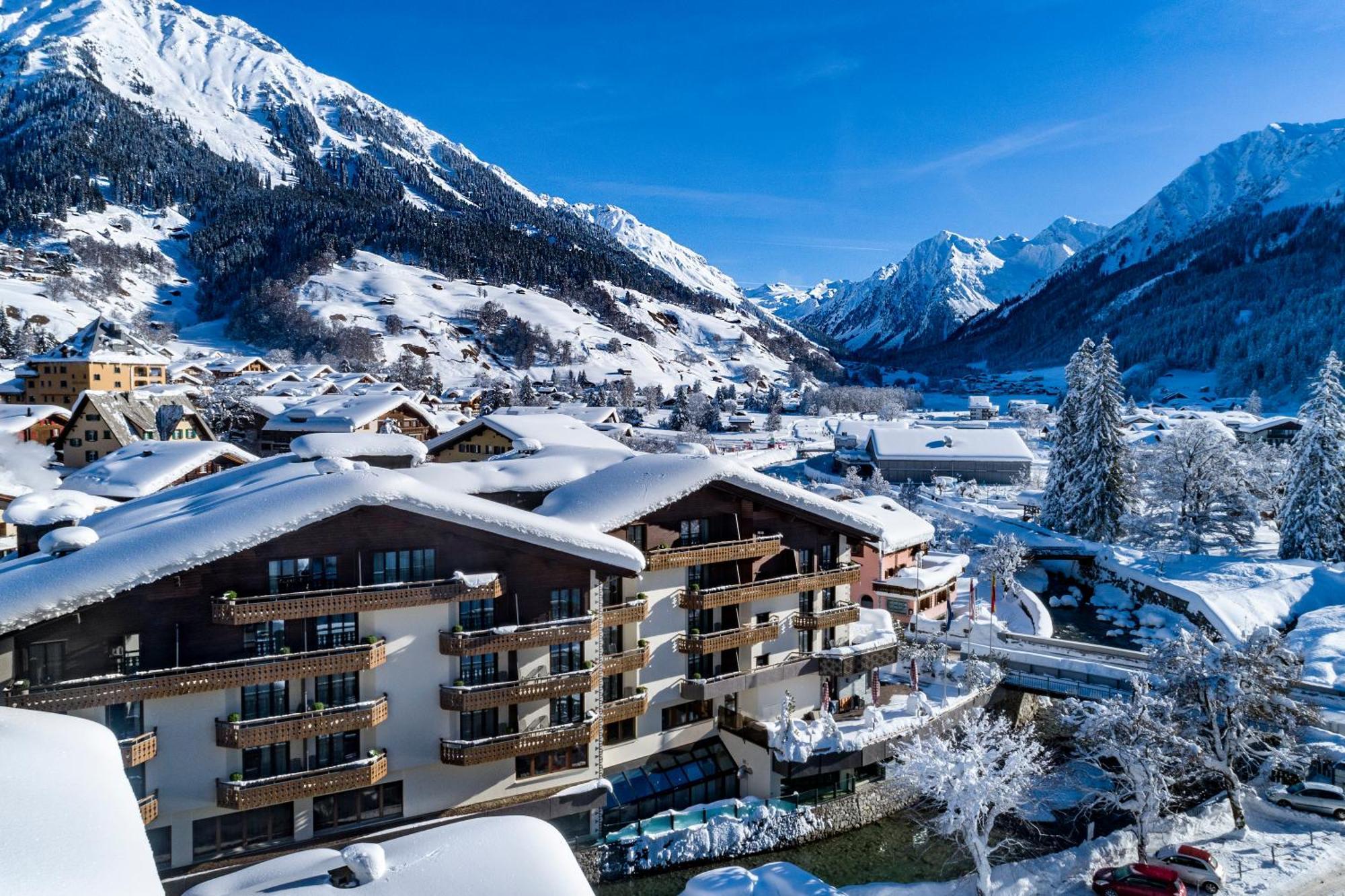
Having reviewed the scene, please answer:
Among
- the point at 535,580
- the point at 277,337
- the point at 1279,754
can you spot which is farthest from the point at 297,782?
the point at 277,337

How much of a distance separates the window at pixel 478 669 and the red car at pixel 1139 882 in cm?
1990

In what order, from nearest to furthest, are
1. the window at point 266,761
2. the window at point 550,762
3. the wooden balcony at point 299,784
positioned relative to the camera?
the wooden balcony at point 299,784
the window at point 266,761
the window at point 550,762

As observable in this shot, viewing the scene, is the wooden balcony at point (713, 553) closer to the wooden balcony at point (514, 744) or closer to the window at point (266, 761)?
the wooden balcony at point (514, 744)

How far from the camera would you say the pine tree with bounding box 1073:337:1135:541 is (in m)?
66.0

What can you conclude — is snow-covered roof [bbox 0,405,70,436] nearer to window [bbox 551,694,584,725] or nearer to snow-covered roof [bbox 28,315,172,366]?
snow-covered roof [bbox 28,315,172,366]

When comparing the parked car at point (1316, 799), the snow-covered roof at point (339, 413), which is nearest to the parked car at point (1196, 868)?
the parked car at point (1316, 799)

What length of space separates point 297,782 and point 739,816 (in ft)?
47.5

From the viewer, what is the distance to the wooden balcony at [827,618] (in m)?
30.7

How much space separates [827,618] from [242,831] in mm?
21135

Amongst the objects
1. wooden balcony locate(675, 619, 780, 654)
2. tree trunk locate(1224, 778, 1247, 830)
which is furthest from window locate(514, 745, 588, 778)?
tree trunk locate(1224, 778, 1247, 830)

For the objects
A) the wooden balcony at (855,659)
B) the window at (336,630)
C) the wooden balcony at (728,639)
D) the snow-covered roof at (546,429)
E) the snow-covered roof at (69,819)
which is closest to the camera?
the snow-covered roof at (69,819)

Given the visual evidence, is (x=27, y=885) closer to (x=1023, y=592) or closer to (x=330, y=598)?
(x=330, y=598)

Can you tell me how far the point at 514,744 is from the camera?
22.7 meters

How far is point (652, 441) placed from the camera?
108 meters
